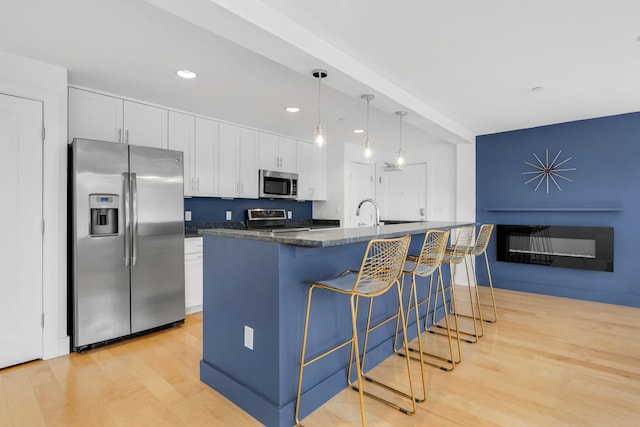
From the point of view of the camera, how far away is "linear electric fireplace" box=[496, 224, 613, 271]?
14.0 feet

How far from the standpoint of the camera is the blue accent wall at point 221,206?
436 cm

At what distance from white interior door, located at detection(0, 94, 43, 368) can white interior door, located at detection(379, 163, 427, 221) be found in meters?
5.01

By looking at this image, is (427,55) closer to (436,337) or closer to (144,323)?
(436,337)

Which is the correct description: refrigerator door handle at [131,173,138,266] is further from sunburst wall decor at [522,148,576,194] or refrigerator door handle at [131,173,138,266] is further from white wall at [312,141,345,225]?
sunburst wall decor at [522,148,576,194]

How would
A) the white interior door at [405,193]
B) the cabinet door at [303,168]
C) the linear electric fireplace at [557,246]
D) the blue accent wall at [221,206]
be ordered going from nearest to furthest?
the linear electric fireplace at [557,246]
the blue accent wall at [221,206]
the cabinet door at [303,168]
the white interior door at [405,193]

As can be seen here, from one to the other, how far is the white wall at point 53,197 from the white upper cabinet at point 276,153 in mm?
2436

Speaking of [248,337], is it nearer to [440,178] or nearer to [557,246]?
[557,246]

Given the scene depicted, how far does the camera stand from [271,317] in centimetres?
188

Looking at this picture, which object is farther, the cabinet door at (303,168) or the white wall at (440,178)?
the white wall at (440,178)

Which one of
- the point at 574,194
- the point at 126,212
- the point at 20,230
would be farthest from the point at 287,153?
the point at 574,194

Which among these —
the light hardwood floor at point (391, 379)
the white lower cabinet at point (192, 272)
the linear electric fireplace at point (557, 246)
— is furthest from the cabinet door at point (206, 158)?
the linear electric fireplace at point (557, 246)

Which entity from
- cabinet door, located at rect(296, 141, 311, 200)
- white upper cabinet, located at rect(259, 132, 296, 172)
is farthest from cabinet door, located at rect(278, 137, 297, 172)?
cabinet door, located at rect(296, 141, 311, 200)

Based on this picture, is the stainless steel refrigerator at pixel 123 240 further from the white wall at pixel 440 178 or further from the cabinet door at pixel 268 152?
the white wall at pixel 440 178

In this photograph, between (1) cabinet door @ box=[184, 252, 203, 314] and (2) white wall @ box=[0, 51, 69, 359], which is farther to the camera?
(1) cabinet door @ box=[184, 252, 203, 314]
